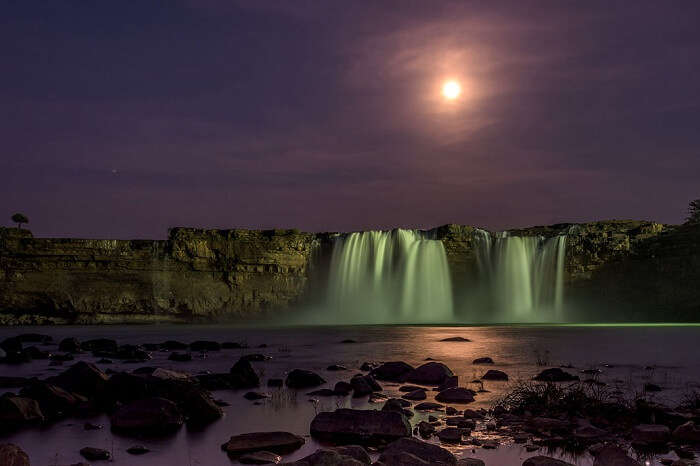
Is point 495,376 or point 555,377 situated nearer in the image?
point 555,377

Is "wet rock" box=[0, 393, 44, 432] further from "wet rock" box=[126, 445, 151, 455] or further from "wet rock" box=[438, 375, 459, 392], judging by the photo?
"wet rock" box=[438, 375, 459, 392]

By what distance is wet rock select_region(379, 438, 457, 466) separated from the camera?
6027 mm

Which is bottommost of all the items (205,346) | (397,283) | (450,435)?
(205,346)

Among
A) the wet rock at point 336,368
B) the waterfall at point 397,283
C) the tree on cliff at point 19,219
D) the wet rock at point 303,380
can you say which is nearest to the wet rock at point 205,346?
the wet rock at point 336,368

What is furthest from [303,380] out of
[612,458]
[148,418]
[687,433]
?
[612,458]

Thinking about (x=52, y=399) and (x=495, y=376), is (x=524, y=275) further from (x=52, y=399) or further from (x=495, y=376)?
(x=52, y=399)

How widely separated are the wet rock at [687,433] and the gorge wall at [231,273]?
58.0 m

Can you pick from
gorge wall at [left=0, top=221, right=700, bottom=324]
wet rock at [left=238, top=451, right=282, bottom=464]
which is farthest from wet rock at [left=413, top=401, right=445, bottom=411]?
gorge wall at [left=0, top=221, right=700, bottom=324]

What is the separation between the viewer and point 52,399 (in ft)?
33.4

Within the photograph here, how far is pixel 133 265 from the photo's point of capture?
208 feet

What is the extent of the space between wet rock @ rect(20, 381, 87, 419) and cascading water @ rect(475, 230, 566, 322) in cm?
5842

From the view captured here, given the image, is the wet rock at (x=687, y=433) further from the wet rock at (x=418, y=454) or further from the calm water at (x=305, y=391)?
the wet rock at (x=418, y=454)

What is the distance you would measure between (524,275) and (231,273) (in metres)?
33.7

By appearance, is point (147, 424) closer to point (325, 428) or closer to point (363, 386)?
point (325, 428)
